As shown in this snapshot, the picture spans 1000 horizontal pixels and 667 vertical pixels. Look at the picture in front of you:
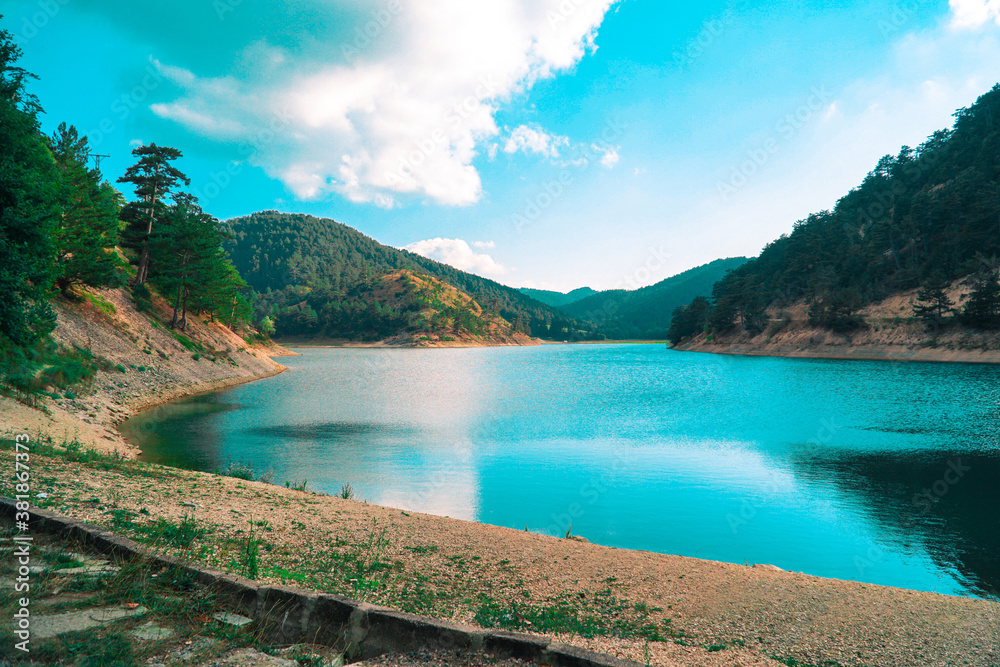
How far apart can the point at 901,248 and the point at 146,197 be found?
131 meters

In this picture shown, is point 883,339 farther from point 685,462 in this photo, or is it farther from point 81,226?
point 81,226

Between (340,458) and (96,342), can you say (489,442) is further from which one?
(96,342)

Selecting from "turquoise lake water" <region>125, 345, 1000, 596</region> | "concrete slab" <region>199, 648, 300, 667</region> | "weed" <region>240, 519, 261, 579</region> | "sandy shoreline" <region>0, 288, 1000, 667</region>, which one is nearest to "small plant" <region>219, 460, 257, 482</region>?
"turquoise lake water" <region>125, 345, 1000, 596</region>

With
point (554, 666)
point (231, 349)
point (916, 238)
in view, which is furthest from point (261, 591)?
point (916, 238)

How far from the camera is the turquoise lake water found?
13656mm

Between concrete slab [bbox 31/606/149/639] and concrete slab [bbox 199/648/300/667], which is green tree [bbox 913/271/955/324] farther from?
concrete slab [bbox 31/606/149/639]

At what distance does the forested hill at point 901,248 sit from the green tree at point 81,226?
325ft

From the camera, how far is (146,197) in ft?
165

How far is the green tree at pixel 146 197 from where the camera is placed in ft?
160

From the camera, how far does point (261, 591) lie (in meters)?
4.94

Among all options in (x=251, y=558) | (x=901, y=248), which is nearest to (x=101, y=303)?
(x=251, y=558)

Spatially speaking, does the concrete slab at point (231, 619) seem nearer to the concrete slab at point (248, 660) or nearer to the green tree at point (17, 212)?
the concrete slab at point (248, 660)

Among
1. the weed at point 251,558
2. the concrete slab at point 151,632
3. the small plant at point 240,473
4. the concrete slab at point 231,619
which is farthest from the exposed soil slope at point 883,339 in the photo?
the concrete slab at point 151,632

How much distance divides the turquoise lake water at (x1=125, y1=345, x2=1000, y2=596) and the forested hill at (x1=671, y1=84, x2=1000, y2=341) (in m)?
44.5
